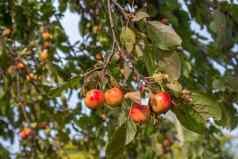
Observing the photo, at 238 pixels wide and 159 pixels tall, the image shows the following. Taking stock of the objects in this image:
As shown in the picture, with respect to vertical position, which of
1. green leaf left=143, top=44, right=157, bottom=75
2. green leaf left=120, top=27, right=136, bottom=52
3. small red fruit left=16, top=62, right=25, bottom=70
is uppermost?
green leaf left=120, top=27, right=136, bottom=52

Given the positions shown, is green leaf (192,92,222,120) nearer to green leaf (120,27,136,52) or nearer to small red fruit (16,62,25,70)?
green leaf (120,27,136,52)

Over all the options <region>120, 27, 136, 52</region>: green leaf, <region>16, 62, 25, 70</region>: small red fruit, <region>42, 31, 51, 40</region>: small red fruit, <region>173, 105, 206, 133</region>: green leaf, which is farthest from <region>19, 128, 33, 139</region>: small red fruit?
<region>173, 105, 206, 133</region>: green leaf

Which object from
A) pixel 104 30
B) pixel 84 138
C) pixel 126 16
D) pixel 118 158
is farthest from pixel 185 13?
pixel 84 138

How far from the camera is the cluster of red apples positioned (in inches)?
57.0

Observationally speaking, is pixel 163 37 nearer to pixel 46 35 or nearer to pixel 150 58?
pixel 150 58

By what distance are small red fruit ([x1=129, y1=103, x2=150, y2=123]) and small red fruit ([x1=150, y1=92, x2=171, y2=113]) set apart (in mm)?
21

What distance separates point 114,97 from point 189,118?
0.21 m

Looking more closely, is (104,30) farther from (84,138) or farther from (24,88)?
(84,138)

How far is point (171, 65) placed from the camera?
64.4 inches

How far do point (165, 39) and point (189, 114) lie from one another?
210 mm

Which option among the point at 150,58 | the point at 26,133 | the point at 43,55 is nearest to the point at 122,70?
the point at 150,58

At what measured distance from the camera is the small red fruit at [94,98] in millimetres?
1555

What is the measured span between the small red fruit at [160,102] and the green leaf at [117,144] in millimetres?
121

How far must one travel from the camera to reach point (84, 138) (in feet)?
16.0
